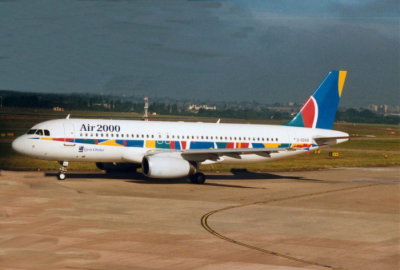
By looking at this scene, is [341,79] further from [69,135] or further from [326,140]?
[69,135]

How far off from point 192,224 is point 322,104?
25475 mm

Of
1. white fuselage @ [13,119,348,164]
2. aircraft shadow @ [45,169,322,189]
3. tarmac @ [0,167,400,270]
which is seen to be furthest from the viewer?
aircraft shadow @ [45,169,322,189]

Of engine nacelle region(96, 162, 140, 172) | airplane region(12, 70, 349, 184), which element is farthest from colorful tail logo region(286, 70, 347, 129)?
engine nacelle region(96, 162, 140, 172)

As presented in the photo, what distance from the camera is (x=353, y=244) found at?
23.4 meters

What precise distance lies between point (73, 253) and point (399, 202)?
75.3ft

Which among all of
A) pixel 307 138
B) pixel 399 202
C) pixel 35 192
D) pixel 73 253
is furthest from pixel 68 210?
pixel 307 138

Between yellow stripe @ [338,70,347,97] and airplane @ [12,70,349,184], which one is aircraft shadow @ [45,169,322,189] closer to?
airplane @ [12,70,349,184]

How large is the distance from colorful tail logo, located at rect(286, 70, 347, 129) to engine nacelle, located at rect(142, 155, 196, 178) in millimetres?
12824

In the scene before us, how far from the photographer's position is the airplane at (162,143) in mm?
40312

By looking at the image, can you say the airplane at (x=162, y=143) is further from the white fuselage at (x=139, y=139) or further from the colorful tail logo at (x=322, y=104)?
the colorful tail logo at (x=322, y=104)

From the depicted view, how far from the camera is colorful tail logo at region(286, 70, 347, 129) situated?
48969mm

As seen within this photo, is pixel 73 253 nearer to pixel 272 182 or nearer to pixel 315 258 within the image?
pixel 315 258

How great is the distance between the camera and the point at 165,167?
129ft

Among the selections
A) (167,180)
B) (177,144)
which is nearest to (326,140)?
(177,144)
